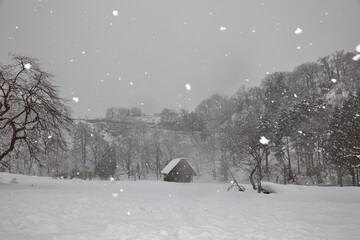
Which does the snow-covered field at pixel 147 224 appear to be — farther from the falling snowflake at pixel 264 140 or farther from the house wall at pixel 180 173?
the falling snowflake at pixel 264 140

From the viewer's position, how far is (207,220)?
8.43 meters

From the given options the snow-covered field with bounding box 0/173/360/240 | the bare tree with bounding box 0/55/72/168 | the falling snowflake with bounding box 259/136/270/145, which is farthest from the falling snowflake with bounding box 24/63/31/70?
the falling snowflake with bounding box 259/136/270/145

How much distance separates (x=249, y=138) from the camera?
26.7 meters

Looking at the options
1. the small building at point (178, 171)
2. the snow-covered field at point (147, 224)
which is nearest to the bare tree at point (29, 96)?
the snow-covered field at point (147, 224)

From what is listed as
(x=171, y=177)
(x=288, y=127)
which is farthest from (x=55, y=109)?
(x=288, y=127)

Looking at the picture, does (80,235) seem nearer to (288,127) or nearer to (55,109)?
(55,109)

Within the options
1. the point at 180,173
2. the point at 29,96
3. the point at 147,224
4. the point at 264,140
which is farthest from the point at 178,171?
the point at 147,224

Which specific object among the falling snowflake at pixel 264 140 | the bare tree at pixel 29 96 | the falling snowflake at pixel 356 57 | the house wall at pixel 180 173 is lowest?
the house wall at pixel 180 173

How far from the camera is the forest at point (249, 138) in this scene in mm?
33812

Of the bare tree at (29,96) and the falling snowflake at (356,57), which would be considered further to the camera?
the falling snowflake at (356,57)

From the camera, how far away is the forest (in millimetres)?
33812

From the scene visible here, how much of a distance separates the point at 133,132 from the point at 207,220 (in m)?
70.9

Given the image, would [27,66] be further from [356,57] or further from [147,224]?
[356,57]

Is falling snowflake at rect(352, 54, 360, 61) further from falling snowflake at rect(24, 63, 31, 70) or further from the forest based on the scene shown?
falling snowflake at rect(24, 63, 31, 70)
